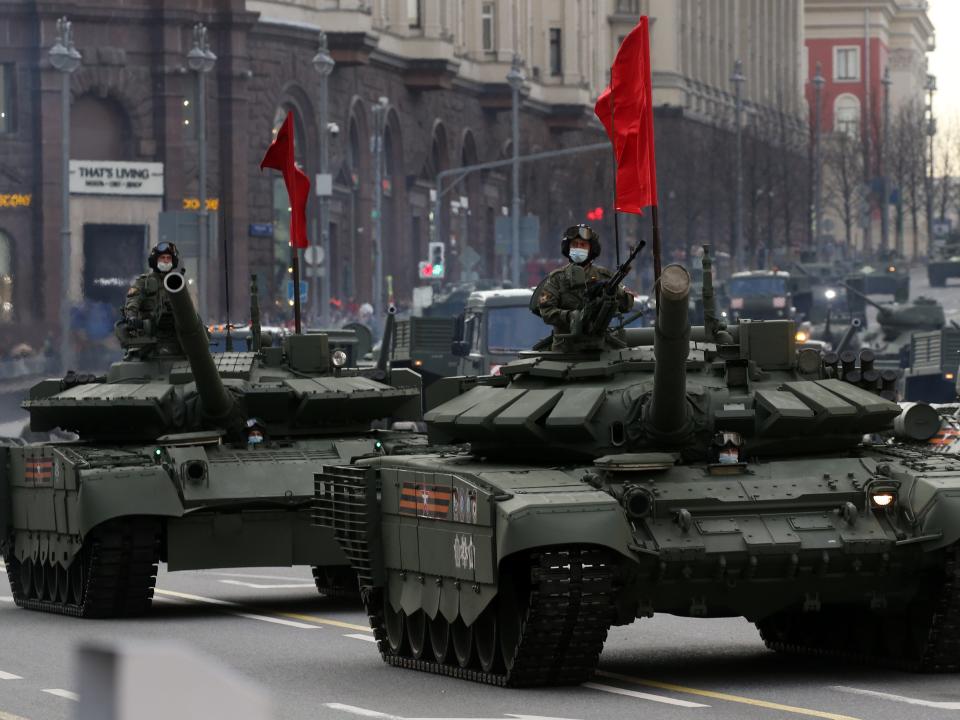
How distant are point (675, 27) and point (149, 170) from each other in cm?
5875

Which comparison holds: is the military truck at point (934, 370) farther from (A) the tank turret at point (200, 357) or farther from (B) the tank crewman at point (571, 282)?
(B) the tank crewman at point (571, 282)

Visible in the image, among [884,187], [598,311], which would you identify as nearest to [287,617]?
[598,311]

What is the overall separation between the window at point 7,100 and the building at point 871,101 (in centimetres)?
6423

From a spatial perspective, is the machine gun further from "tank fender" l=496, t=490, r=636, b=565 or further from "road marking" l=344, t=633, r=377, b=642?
"road marking" l=344, t=633, r=377, b=642

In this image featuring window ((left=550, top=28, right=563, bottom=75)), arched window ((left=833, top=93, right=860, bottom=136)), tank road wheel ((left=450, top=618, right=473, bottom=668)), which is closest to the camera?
tank road wheel ((left=450, top=618, right=473, bottom=668))

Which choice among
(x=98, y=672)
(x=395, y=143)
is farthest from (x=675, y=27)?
(x=98, y=672)

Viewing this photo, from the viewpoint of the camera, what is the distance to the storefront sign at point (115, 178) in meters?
61.2

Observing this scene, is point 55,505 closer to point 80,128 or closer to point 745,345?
point 745,345

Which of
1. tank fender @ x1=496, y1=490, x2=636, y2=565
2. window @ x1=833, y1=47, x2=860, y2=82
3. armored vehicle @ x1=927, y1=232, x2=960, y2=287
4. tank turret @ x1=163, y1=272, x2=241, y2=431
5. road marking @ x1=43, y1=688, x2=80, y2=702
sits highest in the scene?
window @ x1=833, y1=47, x2=860, y2=82

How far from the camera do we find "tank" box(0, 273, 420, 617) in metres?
16.7

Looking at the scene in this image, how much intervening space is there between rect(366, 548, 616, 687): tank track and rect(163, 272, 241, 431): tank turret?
332 cm

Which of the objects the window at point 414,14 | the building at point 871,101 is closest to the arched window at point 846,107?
the building at point 871,101

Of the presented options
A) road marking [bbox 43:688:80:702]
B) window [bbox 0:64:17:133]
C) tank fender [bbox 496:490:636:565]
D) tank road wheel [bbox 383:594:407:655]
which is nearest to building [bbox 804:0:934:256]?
window [bbox 0:64:17:133]

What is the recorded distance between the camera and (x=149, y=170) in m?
62.6
